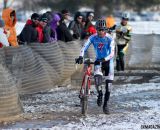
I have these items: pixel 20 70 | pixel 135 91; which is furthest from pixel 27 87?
pixel 135 91

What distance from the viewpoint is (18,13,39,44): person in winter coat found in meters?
16.1

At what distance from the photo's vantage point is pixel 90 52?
1969 centimetres

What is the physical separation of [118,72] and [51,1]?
132 ft

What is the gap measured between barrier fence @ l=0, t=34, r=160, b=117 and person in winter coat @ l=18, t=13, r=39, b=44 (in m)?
0.38

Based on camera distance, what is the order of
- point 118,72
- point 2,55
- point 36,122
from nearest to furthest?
point 36,122
point 2,55
point 118,72

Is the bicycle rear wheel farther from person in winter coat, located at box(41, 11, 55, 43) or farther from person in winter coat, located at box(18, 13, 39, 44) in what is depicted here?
person in winter coat, located at box(41, 11, 55, 43)

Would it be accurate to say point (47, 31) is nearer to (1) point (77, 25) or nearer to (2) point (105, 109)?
(1) point (77, 25)

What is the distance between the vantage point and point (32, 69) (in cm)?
1515

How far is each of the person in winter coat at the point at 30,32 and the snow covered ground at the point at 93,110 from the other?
1366 millimetres

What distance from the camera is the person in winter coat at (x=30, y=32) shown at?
16125 millimetres

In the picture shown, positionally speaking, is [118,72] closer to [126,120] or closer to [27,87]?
[27,87]

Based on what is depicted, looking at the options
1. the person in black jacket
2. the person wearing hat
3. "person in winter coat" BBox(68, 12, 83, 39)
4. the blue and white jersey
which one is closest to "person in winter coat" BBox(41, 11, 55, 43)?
the person wearing hat

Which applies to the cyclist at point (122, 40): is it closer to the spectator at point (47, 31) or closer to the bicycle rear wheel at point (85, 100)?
the spectator at point (47, 31)

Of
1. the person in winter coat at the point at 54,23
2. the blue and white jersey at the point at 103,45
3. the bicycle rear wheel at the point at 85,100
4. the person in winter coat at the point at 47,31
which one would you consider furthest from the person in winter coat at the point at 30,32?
the bicycle rear wheel at the point at 85,100
